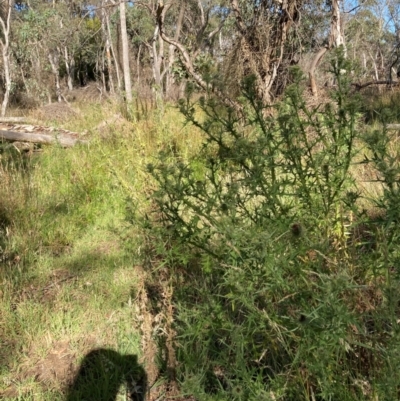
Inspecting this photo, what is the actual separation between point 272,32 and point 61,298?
4955 mm

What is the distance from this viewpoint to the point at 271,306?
1.43 metres

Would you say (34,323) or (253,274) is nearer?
(253,274)

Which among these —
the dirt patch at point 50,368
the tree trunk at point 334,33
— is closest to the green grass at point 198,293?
the dirt patch at point 50,368

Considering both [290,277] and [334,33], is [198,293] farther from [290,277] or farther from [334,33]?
[334,33]

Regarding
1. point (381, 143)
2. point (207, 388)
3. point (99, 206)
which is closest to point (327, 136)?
point (381, 143)

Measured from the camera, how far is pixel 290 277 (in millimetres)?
1494

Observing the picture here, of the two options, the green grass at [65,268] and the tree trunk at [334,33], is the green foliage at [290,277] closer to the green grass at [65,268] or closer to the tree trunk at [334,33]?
the green grass at [65,268]

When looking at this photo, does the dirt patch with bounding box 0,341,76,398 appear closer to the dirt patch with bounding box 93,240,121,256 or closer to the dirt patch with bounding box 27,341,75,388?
the dirt patch with bounding box 27,341,75,388

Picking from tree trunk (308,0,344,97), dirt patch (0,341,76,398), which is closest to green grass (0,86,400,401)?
dirt patch (0,341,76,398)

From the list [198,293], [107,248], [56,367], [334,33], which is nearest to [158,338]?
[198,293]

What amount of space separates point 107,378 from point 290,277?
1.09 m

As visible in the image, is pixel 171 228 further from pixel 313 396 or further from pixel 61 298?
pixel 61 298

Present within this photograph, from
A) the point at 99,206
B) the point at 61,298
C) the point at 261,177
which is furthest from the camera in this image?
the point at 99,206

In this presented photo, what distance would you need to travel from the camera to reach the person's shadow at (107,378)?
2018mm
